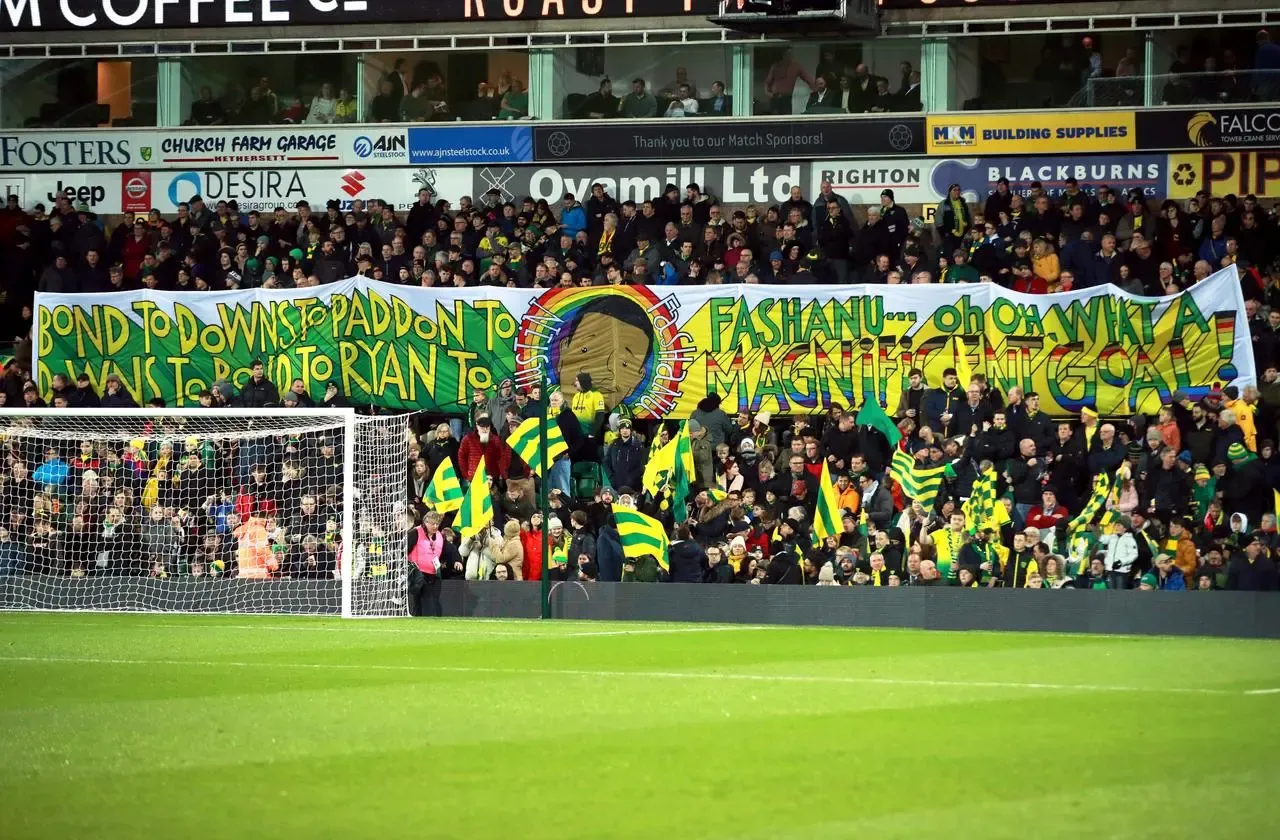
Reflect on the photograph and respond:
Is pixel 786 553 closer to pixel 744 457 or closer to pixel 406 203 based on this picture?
pixel 744 457

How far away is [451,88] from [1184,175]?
11.2m

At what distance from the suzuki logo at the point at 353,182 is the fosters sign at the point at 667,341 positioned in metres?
5.92

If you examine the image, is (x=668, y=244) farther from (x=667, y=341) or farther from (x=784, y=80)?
(x=784, y=80)

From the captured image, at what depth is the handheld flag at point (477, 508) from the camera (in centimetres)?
2033

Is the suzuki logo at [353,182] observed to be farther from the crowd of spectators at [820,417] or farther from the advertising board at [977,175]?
the advertising board at [977,175]

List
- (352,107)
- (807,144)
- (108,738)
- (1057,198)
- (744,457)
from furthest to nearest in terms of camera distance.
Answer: (352,107), (807,144), (1057,198), (744,457), (108,738)

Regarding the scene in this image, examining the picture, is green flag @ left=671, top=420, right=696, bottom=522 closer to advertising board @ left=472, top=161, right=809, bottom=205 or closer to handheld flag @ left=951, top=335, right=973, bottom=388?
handheld flag @ left=951, top=335, right=973, bottom=388

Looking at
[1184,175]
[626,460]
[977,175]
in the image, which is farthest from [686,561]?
[1184,175]

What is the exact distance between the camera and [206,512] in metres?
21.6

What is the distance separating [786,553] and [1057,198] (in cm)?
839

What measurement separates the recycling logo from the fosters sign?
6.82 meters

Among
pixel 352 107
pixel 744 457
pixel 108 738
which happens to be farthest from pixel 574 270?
pixel 108 738

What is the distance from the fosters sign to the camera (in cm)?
2084

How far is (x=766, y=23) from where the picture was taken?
1055 inches
